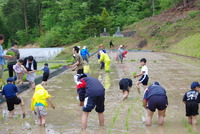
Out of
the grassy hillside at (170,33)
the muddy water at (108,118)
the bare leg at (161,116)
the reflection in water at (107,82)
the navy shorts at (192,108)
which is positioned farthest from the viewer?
the grassy hillside at (170,33)

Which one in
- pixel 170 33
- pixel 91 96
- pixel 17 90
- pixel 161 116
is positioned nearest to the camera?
pixel 91 96

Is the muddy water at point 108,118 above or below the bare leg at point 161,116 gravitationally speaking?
below

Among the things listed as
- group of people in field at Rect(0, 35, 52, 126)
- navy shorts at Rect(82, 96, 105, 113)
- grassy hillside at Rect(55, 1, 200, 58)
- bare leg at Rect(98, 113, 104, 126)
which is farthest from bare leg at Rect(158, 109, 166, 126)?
grassy hillside at Rect(55, 1, 200, 58)

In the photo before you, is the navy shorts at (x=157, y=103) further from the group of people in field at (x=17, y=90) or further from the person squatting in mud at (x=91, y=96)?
the group of people in field at (x=17, y=90)

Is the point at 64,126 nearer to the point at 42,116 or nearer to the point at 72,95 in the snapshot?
the point at 42,116

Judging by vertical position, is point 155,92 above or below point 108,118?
above

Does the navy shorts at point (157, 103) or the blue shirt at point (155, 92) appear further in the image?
the blue shirt at point (155, 92)

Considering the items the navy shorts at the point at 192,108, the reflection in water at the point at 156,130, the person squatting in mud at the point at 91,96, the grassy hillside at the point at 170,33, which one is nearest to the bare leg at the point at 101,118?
the person squatting in mud at the point at 91,96

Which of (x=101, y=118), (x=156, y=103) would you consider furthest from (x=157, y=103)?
(x=101, y=118)

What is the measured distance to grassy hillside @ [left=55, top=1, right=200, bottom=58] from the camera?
40156mm

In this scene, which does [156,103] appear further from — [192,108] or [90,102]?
[90,102]

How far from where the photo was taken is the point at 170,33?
46.5 metres

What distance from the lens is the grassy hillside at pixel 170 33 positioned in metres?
40.2

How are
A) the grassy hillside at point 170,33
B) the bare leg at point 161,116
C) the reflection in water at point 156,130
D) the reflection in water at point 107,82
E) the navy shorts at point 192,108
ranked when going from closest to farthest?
the reflection in water at point 156,130 → the navy shorts at point 192,108 → the bare leg at point 161,116 → the reflection in water at point 107,82 → the grassy hillside at point 170,33
